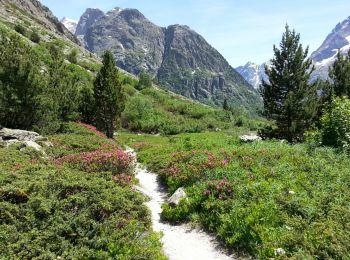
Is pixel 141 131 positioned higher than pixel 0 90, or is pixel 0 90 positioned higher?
pixel 0 90

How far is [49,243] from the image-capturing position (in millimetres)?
9625

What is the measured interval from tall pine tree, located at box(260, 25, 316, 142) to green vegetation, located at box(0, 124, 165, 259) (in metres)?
21.3

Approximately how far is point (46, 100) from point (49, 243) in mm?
20890

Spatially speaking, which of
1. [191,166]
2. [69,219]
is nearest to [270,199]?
[191,166]

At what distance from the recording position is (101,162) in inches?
713

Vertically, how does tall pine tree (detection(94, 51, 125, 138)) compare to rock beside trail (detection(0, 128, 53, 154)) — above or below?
above

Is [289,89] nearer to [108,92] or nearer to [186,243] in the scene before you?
[108,92]

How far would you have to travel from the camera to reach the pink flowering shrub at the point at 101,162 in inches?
699

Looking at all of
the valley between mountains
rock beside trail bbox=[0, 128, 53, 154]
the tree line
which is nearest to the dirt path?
the valley between mountains

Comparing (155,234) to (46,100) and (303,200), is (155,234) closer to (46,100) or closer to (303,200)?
(303,200)

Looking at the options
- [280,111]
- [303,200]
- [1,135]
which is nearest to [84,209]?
[303,200]

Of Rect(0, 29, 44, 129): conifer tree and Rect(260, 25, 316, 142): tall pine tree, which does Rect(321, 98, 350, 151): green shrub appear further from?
Rect(0, 29, 44, 129): conifer tree

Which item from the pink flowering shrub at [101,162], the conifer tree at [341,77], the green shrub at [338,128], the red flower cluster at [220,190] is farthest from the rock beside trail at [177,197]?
the conifer tree at [341,77]

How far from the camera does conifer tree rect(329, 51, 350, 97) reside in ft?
125
